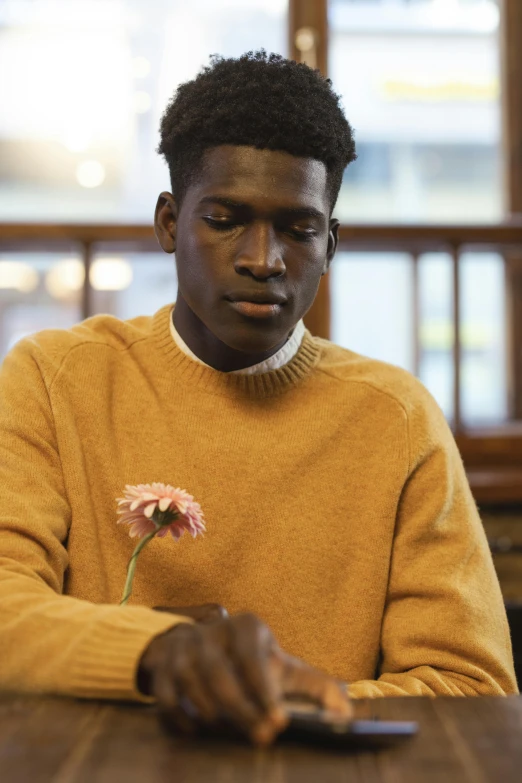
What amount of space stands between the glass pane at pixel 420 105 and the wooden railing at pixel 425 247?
0.62ft

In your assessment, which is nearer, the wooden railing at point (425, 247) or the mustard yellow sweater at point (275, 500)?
the mustard yellow sweater at point (275, 500)

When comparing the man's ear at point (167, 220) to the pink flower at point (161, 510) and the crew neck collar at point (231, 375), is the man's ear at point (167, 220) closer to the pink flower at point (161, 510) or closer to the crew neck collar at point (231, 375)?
the crew neck collar at point (231, 375)

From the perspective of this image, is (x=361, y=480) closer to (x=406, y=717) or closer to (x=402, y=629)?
(x=402, y=629)

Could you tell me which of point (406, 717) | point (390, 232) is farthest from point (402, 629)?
point (390, 232)

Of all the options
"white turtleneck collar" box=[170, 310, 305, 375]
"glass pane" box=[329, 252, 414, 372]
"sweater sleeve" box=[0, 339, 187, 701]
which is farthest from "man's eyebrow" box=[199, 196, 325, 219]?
"glass pane" box=[329, 252, 414, 372]

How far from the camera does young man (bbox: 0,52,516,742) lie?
115cm

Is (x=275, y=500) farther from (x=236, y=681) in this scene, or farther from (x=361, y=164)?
(x=361, y=164)

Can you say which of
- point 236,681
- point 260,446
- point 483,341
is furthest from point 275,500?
point 483,341

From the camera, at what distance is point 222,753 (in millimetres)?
659

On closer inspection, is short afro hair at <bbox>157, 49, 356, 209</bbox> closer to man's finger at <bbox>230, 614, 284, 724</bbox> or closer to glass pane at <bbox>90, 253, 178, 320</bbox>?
man's finger at <bbox>230, 614, 284, 724</bbox>

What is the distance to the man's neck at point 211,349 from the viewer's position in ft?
4.23

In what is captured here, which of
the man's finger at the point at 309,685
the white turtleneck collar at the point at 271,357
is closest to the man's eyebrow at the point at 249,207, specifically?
the white turtleneck collar at the point at 271,357

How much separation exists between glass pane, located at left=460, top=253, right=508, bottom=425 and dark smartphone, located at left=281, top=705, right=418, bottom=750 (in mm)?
1681

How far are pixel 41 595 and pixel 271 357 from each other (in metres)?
0.51
